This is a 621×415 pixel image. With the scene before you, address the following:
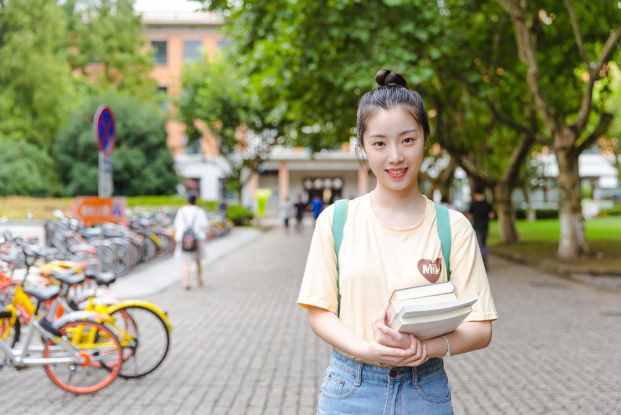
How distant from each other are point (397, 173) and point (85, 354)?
14.8ft

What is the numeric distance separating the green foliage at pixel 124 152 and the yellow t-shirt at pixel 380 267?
120ft

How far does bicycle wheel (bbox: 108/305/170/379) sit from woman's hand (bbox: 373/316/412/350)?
4698mm

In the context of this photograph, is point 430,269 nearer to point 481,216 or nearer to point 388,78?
point 388,78

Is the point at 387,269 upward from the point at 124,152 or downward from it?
downward

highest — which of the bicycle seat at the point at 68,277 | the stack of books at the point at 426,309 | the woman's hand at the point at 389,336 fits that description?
the stack of books at the point at 426,309

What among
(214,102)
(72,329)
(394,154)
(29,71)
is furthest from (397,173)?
(214,102)

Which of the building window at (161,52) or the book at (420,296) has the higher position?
the building window at (161,52)

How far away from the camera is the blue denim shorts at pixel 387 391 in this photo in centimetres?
231

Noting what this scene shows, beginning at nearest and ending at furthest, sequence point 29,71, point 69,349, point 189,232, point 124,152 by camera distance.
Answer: point 69,349 < point 189,232 < point 29,71 < point 124,152

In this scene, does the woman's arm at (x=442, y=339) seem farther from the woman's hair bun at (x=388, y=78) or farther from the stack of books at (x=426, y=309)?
the woman's hair bun at (x=388, y=78)

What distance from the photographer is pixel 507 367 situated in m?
7.09

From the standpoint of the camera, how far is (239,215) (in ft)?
134

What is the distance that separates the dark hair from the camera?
2.29 metres

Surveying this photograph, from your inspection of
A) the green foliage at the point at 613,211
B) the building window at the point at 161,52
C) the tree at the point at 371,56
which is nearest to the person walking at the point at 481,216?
the tree at the point at 371,56
